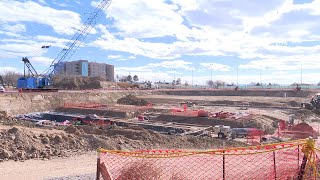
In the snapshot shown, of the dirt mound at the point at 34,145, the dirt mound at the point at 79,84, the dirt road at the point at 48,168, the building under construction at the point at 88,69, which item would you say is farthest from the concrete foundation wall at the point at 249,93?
the building under construction at the point at 88,69

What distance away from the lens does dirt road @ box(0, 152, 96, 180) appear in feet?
43.0

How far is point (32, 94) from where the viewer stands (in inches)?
1727

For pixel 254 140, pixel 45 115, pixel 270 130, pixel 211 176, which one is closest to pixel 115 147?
pixel 211 176

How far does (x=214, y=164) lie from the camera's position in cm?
1239

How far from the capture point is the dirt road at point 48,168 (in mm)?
13107

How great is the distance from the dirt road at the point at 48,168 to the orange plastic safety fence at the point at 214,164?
2034mm

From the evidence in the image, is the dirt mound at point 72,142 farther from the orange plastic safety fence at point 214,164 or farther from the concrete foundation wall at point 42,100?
A: the concrete foundation wall at point 42,100

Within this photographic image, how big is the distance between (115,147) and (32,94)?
30047mm

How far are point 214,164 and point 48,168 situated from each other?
728 centimetres

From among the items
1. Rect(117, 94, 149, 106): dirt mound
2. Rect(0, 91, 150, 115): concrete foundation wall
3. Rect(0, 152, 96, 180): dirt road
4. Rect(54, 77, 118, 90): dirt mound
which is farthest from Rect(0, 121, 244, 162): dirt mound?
Rect(54, 77, 118, 90): dirt mound

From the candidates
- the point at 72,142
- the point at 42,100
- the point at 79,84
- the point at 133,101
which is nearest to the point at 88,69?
the point at 79,84

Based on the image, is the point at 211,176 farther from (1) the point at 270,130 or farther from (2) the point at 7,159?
(1) the point at 270,130

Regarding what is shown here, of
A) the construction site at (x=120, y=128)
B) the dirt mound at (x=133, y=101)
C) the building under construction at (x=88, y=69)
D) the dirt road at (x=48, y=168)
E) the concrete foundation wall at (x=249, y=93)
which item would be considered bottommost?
the dirt road at (x=48, y=168)

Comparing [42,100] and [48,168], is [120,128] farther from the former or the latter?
[42,100]
